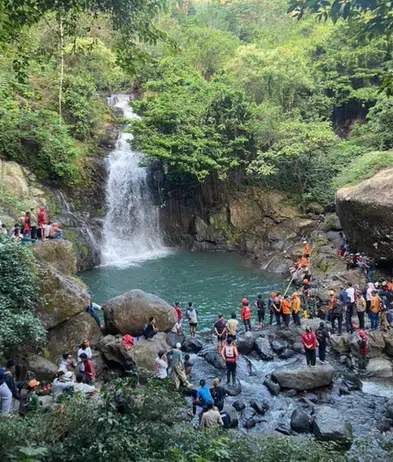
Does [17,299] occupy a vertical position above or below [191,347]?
above

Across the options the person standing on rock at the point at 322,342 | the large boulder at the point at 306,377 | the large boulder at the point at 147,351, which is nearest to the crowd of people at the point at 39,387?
the large boulder at the point at 147,351

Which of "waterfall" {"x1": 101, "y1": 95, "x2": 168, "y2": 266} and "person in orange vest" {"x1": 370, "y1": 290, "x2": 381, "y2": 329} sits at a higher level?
"waterfall" {"x1": 101, "y1": 95, "x2": 168, "y2": 266}

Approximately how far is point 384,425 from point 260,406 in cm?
309

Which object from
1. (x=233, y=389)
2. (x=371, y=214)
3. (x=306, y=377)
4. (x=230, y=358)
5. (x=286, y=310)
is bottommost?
(x=233, y=389)

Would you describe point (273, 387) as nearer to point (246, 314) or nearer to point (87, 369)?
point (246, 314)

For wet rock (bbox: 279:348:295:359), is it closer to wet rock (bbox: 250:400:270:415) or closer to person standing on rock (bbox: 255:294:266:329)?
person standing on rock (bbox: 255:294:266:329)

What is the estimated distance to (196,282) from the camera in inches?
966

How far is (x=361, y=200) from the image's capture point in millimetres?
21297

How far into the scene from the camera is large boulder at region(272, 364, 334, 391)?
12781mm

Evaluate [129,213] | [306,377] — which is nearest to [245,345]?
[306,377]

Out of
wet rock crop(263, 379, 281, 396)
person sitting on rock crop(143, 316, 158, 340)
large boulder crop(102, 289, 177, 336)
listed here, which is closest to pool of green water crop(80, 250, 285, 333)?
large boulder crop(102, 289, 177, 336)

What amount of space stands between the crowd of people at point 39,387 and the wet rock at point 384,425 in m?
7.01

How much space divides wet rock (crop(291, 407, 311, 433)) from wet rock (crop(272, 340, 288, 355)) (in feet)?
13.9

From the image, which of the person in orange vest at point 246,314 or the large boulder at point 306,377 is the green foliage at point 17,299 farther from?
the person in orange vest at point 246,314
